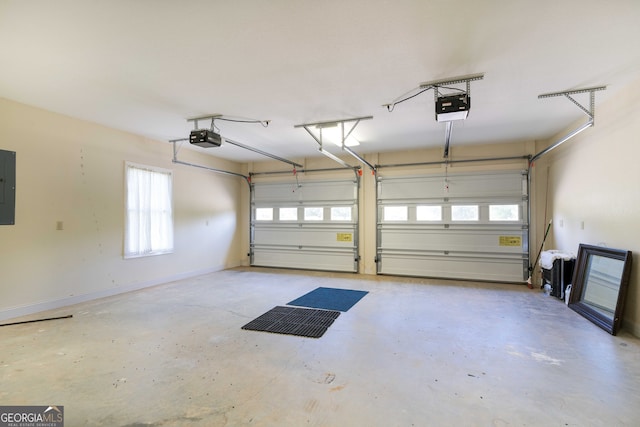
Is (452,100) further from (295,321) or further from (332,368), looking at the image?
(295,321)

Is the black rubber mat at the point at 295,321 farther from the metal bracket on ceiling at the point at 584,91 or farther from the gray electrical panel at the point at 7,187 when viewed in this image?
the metal bracket on ceiling at the point at 584,91

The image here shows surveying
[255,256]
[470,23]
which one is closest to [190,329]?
[470,23]

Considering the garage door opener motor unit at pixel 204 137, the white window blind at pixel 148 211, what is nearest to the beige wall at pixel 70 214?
the white window blind at pixel 148 211

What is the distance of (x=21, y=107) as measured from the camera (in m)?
3.80

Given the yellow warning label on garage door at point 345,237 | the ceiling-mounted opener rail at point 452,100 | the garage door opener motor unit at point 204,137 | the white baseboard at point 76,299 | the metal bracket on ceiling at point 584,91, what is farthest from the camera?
the yellow warning label on garage door at point 345,237

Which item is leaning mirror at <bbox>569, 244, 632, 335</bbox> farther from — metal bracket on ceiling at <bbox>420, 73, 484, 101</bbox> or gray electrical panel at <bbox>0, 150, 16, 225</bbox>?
gray electrical panel at <bbox>0, 150, 16, 225</bbox>

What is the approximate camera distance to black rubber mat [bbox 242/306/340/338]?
10.7 ft

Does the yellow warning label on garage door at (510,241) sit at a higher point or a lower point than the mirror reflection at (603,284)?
higher

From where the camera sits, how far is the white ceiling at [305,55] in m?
2.10

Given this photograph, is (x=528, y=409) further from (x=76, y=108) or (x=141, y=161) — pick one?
(x=141, y=161)

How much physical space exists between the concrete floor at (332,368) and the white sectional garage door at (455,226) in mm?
1848

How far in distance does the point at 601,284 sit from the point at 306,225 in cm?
529

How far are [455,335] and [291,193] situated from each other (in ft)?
16.9

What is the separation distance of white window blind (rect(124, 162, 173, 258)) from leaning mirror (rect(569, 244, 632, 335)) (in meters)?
6.69
